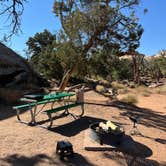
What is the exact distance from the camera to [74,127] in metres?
8.19

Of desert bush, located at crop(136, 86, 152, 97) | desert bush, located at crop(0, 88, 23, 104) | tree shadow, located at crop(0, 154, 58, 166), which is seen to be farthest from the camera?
desert bush, located at crop(136, 86, 152, 97)

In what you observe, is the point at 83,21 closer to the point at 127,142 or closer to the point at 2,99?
the point at 2,99

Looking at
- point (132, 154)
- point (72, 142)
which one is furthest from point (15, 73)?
point (132, 154)

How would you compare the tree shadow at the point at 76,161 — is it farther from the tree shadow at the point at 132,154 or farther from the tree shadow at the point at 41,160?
the tree shadow at the point at 132,154

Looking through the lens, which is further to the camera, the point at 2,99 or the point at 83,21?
the point at 83,21

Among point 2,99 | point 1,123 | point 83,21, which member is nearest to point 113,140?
point 1,123

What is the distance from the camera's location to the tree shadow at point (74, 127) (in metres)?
7.65

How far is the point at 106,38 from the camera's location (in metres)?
13.3

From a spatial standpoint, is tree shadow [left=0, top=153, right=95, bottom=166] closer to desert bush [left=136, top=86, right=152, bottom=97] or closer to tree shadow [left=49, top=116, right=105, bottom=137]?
tree shadow [left=49, top=116, right=105, bottom=137]

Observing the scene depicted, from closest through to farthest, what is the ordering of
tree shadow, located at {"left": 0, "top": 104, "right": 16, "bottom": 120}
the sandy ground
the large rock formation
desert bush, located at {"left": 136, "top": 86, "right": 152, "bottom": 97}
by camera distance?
the sandy ground
tree shadow, located at {"left": 0, "top": 104, "right": 16, "bottom": 120}
the large rock formation
desert bush, located at {"left": 136, "top": 86, "right": 152, "bottom": 97}

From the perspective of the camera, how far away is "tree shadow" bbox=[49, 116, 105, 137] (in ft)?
25.1

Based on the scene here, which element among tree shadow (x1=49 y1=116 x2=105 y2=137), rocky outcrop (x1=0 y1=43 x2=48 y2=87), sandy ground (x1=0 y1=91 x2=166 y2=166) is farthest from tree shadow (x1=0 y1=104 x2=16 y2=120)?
rocky outcrop (x1=0 y1=43 x2=48 y2=87)

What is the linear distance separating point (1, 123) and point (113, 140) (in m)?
3.35

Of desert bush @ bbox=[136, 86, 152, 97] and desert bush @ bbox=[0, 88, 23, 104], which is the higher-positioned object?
A: desert bush @ bbox=[0, 88, 23, 104]
